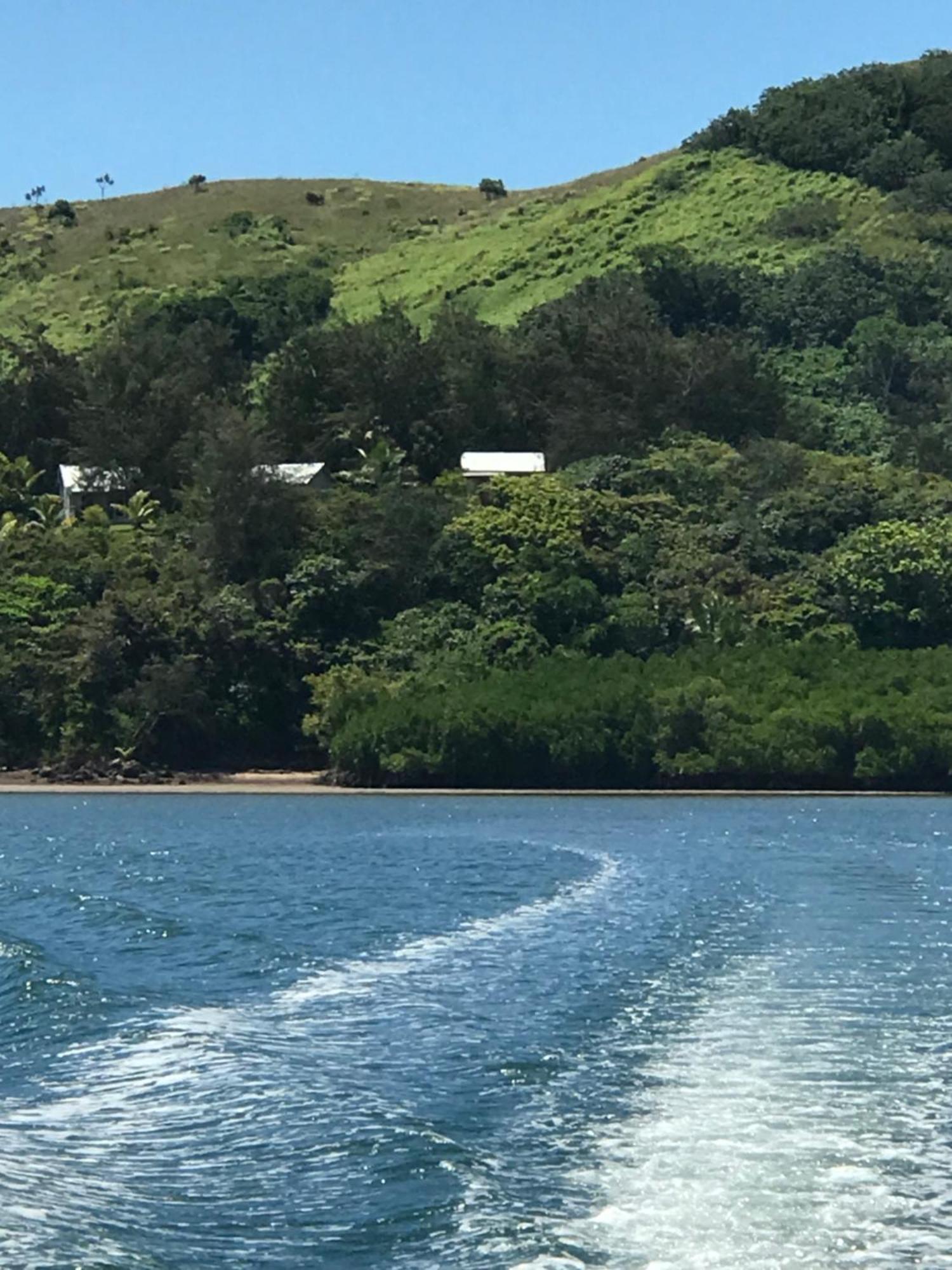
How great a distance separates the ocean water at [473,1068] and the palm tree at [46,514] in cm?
3875

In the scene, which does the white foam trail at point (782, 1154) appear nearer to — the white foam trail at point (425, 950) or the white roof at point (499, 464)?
the white foam trail at point (425, 950)

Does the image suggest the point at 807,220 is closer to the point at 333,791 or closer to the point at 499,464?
the point at 499,464

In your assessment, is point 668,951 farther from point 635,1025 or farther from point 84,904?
point 84,904

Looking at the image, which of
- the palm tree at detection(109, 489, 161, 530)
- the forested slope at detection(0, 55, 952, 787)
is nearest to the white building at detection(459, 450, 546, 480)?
the forested slope at detection(0, 55, 952, 787)

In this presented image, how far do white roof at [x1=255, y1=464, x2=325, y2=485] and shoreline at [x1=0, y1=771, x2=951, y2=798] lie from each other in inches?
466

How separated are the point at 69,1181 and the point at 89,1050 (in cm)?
428

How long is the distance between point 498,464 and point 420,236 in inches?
2237

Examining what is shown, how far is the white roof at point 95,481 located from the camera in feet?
244

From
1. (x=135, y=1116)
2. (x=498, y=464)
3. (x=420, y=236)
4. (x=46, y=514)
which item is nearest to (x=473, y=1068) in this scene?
(x=135, y=1116)

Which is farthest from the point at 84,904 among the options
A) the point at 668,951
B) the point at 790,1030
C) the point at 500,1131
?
the point at 500,1131

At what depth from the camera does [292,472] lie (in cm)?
7194

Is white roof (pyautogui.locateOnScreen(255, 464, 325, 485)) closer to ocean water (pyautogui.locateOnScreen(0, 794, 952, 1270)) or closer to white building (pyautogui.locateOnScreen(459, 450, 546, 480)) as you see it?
white building (pyautogui.locateOnScreen(459, 450, 546, 480))

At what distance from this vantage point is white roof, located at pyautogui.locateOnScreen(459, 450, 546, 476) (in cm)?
7506

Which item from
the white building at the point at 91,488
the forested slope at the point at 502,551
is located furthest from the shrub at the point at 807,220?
the white building at the point at 91,488
